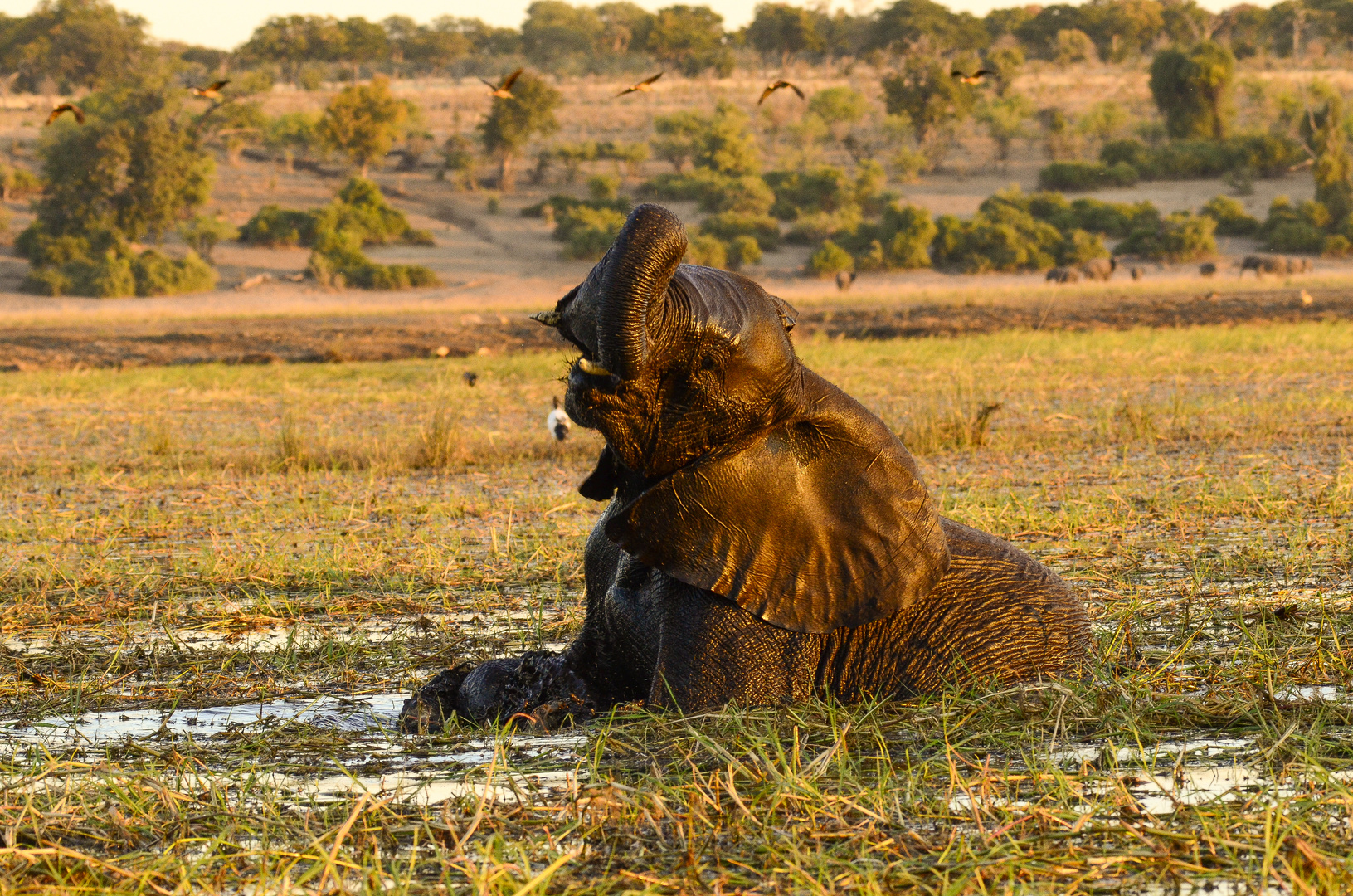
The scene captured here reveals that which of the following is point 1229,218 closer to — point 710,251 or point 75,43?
point 710,251

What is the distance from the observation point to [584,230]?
119 feet

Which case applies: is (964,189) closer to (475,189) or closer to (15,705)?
(475,189)

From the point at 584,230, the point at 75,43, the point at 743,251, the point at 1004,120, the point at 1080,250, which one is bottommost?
the point at 1080,250

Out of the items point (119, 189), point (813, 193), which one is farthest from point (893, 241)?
point (119, 189)

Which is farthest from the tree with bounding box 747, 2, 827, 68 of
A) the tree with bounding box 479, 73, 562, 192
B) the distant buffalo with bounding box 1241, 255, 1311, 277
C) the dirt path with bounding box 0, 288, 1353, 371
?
the dirt path with bounding box 0, 288, 1353, 371

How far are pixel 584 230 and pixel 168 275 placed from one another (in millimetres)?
9195

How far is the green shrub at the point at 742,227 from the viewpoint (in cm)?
3688

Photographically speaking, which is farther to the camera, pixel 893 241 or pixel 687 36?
pixel 687 36

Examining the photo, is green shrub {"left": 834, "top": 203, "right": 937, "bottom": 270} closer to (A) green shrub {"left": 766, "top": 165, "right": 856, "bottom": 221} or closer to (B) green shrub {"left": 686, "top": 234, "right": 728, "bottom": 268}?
(B) green shrub {"left": 686, "top": 234, "right": 728, "bottom": 268}

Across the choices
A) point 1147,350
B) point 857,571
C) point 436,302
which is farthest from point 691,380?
point 436,302

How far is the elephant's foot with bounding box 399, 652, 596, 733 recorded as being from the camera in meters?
3.95

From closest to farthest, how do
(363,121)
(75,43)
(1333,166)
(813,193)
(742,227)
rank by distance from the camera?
(742,227)
(1333,166)
(813,193)
(363,121)
(75,43)

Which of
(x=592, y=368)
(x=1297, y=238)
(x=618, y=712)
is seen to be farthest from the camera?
(x=1297, y=238)

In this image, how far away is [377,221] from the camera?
37344mm
